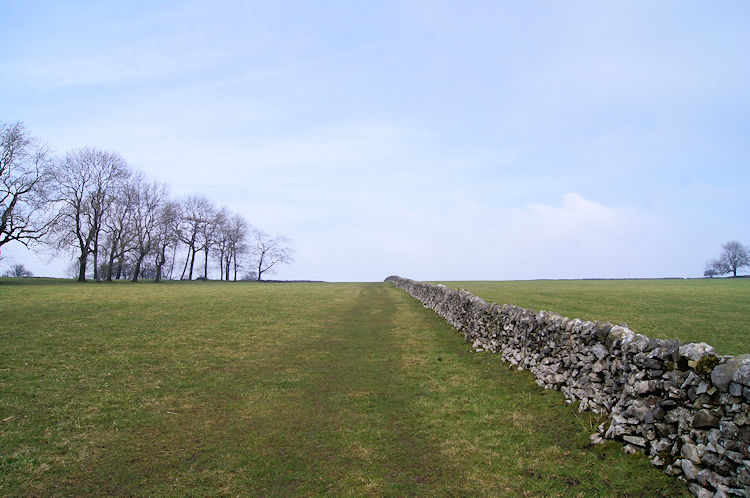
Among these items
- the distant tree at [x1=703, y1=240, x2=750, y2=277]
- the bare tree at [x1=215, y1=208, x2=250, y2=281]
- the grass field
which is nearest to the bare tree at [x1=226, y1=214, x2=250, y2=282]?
the bare tree at [x1=215, y1=208, x2=250, y2=281]

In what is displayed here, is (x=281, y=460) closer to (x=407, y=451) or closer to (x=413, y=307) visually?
(x=407, y=451)

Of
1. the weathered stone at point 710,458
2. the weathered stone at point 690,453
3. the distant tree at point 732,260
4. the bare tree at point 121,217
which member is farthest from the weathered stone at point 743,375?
the distant tree at point 732,260

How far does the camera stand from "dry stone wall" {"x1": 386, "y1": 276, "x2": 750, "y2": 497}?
4797 mm

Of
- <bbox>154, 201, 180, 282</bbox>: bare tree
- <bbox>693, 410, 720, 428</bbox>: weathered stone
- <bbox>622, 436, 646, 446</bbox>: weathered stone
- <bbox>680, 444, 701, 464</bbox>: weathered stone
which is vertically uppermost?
<bbox>154, 201, 180, 282</bbox>: bare tree

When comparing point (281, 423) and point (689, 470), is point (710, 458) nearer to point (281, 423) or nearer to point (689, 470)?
point (689, 470)

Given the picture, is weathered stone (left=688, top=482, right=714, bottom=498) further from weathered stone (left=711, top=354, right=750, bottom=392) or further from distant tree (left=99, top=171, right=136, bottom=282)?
distant tree (left=99, top=171, right=136, bottom=282)

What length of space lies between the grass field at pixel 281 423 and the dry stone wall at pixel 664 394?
34cm

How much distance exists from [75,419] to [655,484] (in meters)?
9.57

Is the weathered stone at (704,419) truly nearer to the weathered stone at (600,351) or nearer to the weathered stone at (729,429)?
the weathered stone at (729,429)

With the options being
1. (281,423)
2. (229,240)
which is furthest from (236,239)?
(281,423)

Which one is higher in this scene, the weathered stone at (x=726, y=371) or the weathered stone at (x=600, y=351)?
the weathered stone at (x=726, y=371)

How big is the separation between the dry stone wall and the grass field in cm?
34

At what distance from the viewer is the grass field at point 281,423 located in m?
5.71

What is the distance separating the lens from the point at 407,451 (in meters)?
6.73
